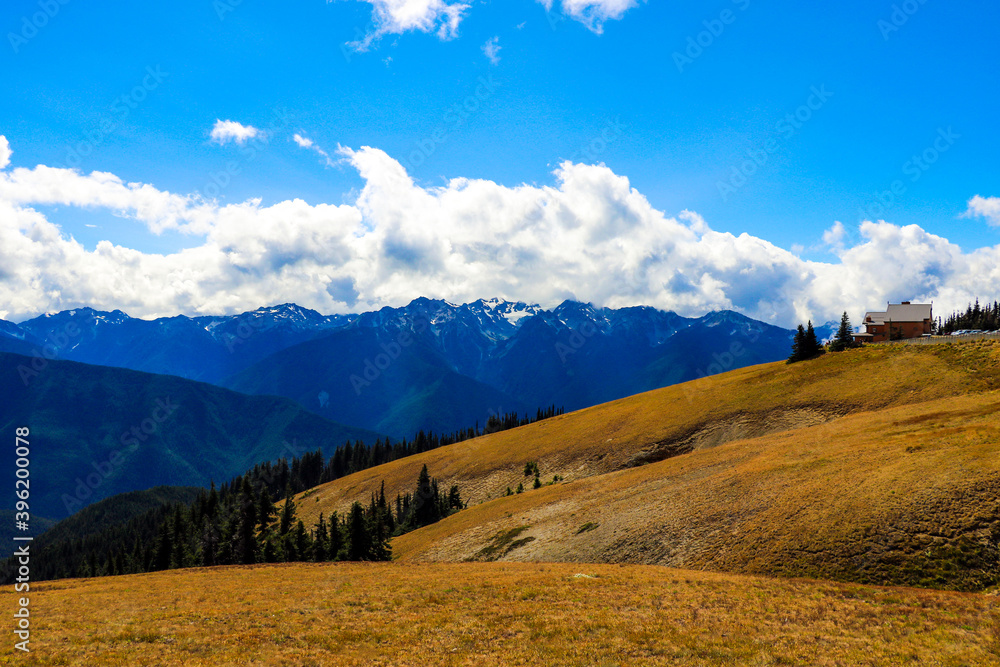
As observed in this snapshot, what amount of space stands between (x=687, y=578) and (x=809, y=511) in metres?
11.2

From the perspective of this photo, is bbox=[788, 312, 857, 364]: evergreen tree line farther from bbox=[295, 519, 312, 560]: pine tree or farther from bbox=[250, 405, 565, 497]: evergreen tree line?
bbox=[250, 405, 565, 497]: evergreen tree line

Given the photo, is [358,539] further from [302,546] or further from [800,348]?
[800,348]

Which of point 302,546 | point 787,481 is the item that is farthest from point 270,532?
point 787,481

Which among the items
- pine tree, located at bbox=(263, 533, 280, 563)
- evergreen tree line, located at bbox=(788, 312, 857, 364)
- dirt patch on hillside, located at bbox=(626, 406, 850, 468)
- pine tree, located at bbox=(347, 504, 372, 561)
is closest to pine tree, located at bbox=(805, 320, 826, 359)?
evergreen tree line, located at bbox=(788, 312, 857, 364)

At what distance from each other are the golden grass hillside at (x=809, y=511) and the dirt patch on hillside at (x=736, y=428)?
233 inches

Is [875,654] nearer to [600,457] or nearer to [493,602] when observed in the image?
[493,602]

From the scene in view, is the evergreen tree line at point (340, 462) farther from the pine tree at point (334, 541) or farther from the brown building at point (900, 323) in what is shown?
the pine tree at point (334, 541)

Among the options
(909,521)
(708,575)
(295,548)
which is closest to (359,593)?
(708,575)

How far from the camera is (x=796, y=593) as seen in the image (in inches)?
1030

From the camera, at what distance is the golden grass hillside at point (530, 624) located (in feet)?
61.8

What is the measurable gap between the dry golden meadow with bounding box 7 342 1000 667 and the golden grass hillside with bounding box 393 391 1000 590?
0.17 metres

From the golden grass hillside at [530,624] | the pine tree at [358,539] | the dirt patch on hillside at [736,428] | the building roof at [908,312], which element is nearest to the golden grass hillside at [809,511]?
the golden grass hillside at [530,624]

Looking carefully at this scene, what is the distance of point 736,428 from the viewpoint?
69.1 m

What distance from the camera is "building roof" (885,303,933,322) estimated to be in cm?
10794
